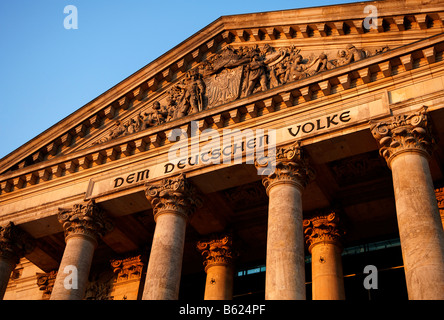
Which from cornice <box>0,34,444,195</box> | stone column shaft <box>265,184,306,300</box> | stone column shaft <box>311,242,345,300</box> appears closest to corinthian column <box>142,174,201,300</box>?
cornice <box>0,34,444,195</box>

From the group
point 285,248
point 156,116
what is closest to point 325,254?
point 285,248

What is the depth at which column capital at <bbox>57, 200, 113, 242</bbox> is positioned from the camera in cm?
2205

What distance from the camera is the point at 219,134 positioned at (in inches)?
846

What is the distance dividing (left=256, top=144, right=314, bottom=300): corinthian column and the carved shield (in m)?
4.12

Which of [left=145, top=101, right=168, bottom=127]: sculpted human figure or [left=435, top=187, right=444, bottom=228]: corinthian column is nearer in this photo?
[left=435, top=187, right=444, bottom=228]: corinthian column

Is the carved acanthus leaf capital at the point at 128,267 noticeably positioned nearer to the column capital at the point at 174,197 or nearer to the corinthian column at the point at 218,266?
the corinthian column at the point at 218,266

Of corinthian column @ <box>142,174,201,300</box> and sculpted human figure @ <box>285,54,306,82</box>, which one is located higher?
sculpted human figure @ <box>285,54,306,82</box>

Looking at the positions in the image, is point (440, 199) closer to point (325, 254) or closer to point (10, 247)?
point (325, 254)

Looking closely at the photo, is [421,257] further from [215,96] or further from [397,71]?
[215,96]

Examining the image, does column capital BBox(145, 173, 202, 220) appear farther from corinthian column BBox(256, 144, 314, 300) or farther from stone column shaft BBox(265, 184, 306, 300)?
stone column shaft BBox(265, 184, 306, 300)

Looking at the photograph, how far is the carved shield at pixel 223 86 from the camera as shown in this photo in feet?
74.7

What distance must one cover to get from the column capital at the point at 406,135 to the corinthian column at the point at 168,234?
278 inches
